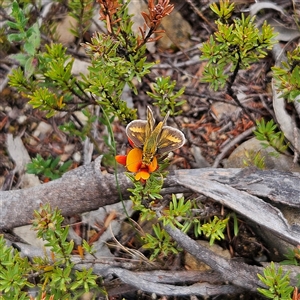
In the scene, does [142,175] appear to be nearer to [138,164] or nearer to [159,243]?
[138,164]

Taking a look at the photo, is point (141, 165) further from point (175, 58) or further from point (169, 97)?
point (175, 58)

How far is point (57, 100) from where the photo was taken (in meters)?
3.36

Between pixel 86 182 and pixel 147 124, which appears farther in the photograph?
pixel 86 182

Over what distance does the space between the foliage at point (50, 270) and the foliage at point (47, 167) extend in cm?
78

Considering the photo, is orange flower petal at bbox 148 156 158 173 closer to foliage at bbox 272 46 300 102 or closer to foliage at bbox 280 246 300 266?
foliage at bbox 272 46 300 102

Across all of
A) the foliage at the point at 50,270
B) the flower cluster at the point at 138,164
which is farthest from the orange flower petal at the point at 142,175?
the foliage at the point at 50,270

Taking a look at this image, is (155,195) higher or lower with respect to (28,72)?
lower

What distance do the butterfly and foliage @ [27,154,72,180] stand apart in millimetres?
1363

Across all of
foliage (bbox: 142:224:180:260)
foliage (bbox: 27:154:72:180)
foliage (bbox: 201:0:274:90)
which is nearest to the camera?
foliage (bbox: 201:0:274:90)

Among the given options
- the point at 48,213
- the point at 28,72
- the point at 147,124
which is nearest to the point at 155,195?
the point at 147,124

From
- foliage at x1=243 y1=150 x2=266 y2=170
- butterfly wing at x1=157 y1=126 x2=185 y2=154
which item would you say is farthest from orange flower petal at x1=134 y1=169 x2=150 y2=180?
foliage at x1=243 y1=150 x2=266 y2=170

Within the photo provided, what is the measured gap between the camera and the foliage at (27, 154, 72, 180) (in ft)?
12.2

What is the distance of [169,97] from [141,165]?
708 millimetres

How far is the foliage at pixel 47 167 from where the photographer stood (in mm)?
3732
